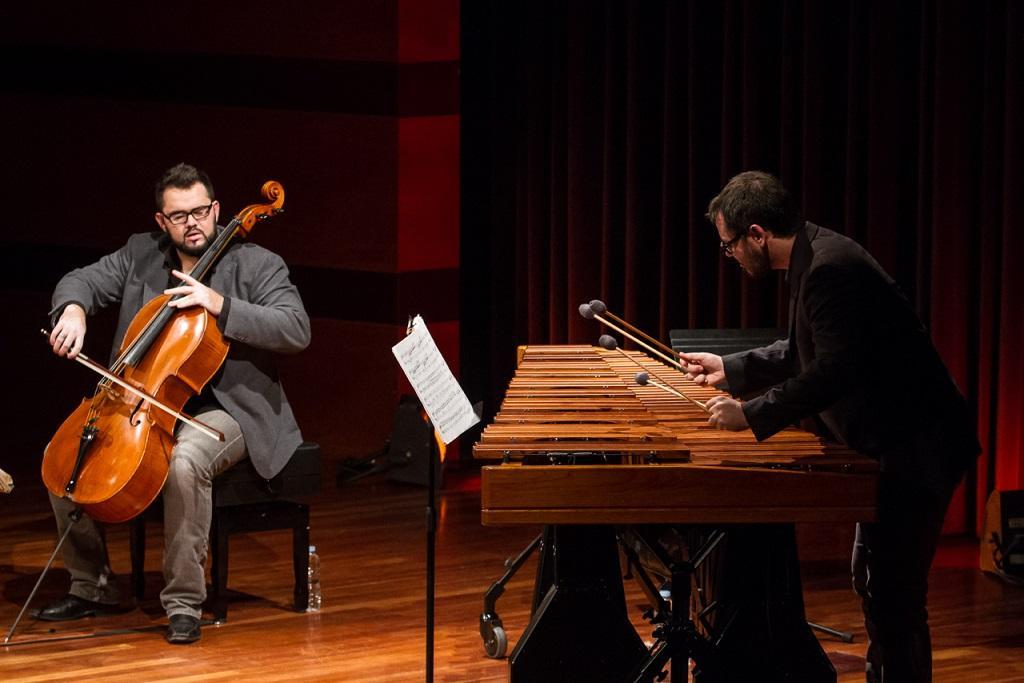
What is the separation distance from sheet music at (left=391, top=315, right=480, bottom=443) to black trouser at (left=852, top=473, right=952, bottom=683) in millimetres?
909

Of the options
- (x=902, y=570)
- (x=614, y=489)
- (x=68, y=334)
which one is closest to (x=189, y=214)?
(x=68, y=334)

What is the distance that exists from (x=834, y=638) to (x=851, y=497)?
1.64 metres

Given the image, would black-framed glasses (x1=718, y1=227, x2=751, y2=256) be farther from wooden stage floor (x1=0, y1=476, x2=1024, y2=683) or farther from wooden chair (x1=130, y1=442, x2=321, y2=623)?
Result: wooden chair (x1=130, y1=442, x2=321, y2=623)

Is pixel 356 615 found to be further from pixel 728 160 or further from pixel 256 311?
pixel 728 160

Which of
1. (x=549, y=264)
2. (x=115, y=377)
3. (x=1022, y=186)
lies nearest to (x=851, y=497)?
(x=115, y=377)

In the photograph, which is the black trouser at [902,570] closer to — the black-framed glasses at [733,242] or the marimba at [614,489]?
the marimba at [614,489]

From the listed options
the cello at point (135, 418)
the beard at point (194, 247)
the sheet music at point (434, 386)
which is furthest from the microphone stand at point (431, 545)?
the beard at point (194, 247)

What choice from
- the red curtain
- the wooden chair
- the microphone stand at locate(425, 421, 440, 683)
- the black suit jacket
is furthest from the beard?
the red curtain

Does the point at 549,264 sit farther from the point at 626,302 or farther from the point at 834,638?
the point at 834,638

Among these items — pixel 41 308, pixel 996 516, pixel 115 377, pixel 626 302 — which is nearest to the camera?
pixel 115 377

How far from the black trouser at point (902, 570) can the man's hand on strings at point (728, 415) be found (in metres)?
0.32

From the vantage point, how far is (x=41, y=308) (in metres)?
8.03

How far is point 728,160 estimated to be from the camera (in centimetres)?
648

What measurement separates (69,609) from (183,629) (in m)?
0.49
